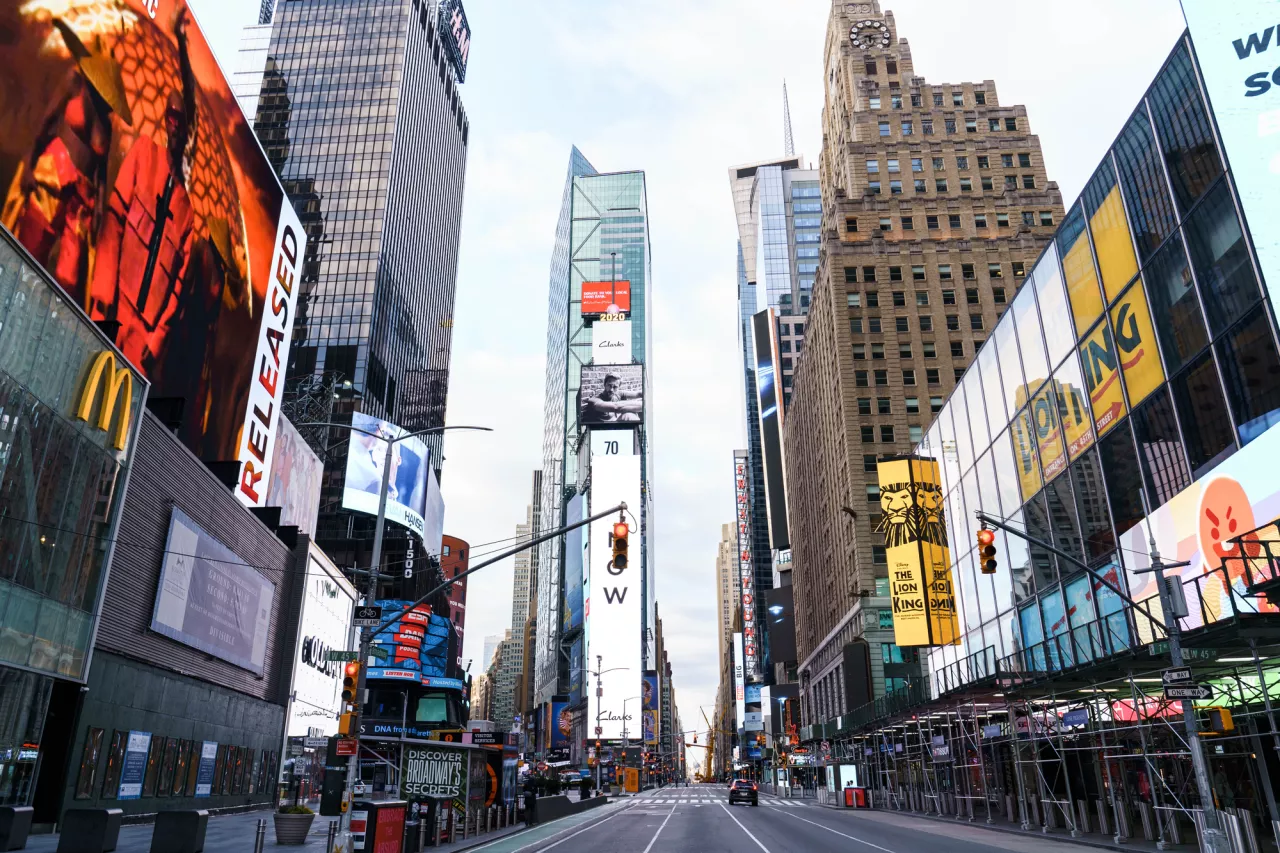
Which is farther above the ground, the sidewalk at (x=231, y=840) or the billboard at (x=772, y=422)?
the billboard at (x=772, y=422)

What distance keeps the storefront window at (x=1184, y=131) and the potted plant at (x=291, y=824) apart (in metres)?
32.0

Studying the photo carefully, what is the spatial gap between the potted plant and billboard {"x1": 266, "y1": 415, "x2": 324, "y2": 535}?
126 feet

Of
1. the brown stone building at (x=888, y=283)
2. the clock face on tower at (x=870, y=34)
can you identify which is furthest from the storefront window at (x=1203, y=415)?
the clock face on tower at (x=870, y=34)

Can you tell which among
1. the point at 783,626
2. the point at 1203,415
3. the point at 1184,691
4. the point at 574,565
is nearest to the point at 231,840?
the point at 1184,691

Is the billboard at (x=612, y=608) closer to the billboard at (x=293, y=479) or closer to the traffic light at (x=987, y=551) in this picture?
the billboard at (x=293, y=479)

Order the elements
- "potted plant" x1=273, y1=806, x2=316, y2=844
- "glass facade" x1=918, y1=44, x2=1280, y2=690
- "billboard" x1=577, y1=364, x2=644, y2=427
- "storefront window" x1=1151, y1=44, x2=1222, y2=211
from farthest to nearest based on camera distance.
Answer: "billboard" x1=577, y1=364, x2=644, y2=427 → "storefront window" x1=1151, y1=44, x2=1222, y2=211 → "potted plant" x1=273, y1=806, x2=316, y2=844 → "glass facade" x1=918, y1=44, x2=1280, y2=690

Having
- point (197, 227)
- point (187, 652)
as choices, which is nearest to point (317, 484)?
point (197, 227)

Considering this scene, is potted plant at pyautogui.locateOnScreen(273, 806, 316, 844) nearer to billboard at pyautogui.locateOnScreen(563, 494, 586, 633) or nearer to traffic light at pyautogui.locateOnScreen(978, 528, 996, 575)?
traffic light at pyautogui.locateOnScreen(978, 528, 996, 575)

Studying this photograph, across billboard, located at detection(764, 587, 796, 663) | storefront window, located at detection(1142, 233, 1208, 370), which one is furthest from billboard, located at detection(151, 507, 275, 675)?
billboard, located at detection(764, 587, 796, 663)

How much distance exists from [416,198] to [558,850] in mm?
130213

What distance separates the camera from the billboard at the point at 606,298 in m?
178

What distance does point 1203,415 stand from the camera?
82.6ft

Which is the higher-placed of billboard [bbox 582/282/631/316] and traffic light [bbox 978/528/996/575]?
billboard [bbox 582/282/631/316]

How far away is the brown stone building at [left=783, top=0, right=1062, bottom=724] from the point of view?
260ft
